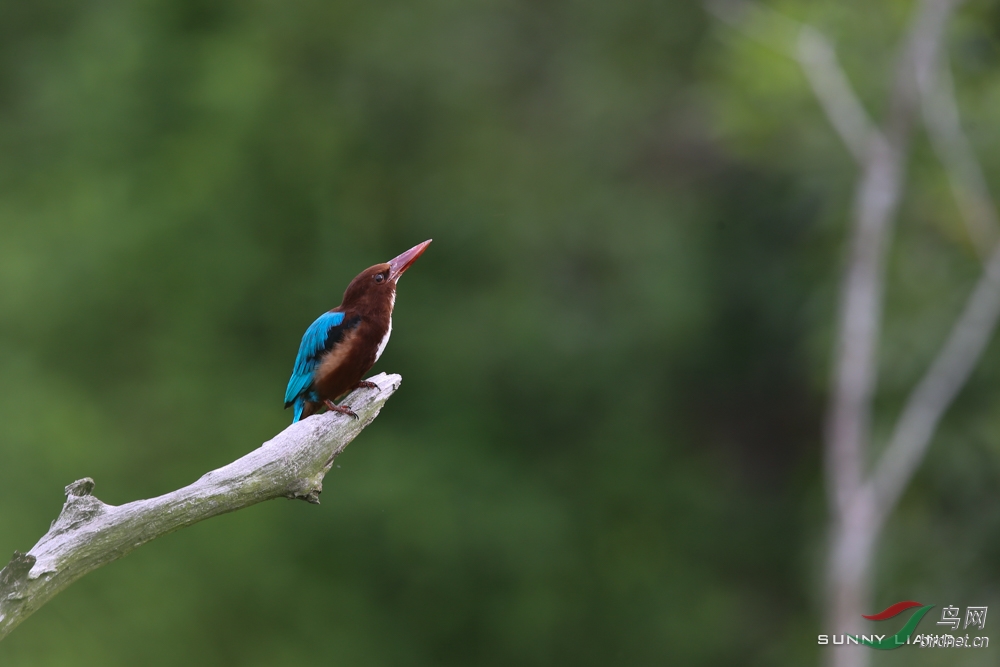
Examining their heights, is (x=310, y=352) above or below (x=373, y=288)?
below

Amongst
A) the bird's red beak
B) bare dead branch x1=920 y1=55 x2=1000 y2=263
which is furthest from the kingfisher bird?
bare dead branch x1=920 y1=55 x2=1000 y2=263

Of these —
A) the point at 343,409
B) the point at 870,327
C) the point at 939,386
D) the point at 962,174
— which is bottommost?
the point at 343,409

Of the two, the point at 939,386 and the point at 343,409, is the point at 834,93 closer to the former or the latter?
the point at 939,386

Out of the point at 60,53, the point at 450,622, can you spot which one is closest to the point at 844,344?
the point at 450,622

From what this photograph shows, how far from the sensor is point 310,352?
3234mm

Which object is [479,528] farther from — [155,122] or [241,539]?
[155,122]

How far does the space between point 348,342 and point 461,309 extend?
896 centimetres

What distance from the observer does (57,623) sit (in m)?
9.86

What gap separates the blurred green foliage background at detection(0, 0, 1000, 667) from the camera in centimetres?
1027

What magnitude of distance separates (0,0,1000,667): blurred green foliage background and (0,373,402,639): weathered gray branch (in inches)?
300

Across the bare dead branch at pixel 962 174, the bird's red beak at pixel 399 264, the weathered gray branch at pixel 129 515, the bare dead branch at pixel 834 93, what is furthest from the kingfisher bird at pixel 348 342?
the bare dead branch at pixel 834 93

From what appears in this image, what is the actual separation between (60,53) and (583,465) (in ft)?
24.7

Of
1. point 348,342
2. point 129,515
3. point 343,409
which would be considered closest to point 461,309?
point 348,342

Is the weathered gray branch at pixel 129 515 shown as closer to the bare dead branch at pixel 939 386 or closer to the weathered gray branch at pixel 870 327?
the weathered gray branch at pixel 870 327
